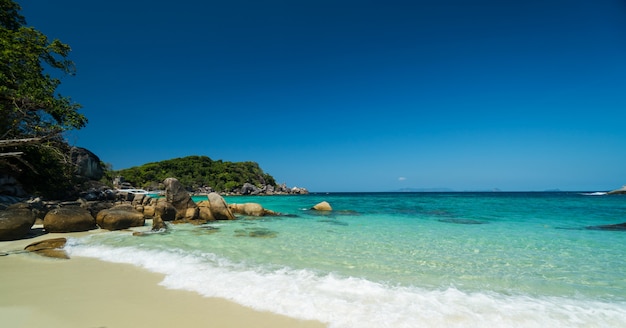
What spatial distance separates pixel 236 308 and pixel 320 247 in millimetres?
4521

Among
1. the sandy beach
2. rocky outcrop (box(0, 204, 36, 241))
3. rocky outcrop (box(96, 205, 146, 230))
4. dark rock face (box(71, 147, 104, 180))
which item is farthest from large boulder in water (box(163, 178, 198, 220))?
dark rock face (box(71, 147, 104, 180))

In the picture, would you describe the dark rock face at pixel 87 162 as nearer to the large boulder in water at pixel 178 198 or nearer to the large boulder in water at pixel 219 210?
the large boulder in water at pixel 178 198

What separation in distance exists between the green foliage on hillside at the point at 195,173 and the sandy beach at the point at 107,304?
219 feet

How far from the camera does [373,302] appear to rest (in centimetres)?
395

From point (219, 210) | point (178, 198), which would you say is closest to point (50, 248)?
point (178, 198)

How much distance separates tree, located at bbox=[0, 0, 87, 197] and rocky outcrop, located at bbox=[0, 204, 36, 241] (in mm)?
3942

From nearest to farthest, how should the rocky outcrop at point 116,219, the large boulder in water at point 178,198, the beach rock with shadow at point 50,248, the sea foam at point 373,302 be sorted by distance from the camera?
1. the sea foam at point 373,302
2. the beach rock with shadow at point 50,248
3. the rocky outcrop at point 116,219
4. the large boulder in water at point 178,198

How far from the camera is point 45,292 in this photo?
4.16 metres

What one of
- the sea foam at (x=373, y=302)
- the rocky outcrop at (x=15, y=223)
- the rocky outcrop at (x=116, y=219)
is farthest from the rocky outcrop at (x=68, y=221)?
the sea foam at (x=373, y=302)

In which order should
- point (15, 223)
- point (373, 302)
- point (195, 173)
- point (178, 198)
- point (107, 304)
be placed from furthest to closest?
point (195, 173)
point (178, 198)
point (15, 223)
point (373, 302)
point (107, 304)

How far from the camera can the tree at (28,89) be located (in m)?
12.4

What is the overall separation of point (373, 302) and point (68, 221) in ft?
38.8

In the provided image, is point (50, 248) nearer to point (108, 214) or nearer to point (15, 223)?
point (15, 223)

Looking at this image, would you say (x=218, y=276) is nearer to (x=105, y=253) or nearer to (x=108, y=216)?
(x=105, y=253)
